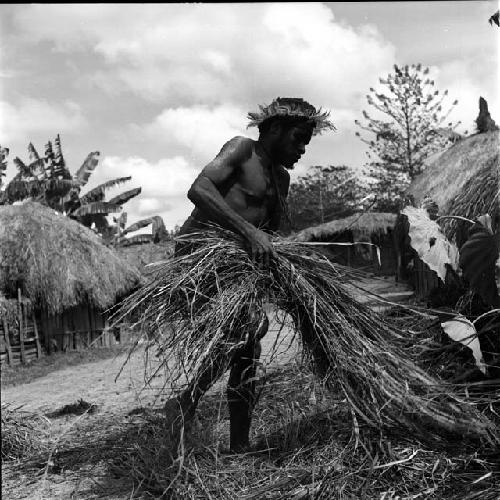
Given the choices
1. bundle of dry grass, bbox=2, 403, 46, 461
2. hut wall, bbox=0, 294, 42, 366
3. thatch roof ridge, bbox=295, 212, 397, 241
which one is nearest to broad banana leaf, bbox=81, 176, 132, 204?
thatch roof ridge, bbox=295, 212, 397, 241

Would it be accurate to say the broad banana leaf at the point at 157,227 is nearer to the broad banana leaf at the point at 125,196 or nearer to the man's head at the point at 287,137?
the broad banana leaf at the point at 125,196

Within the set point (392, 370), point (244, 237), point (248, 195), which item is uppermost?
point (248, 195)

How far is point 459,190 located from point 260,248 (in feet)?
12.5

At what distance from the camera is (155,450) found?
2766 mm

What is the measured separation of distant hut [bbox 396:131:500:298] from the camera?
3.99 metres

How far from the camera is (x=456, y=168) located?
759 cm

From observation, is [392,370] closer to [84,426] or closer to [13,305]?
[84,426]

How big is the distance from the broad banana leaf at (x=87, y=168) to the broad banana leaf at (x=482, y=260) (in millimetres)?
15619

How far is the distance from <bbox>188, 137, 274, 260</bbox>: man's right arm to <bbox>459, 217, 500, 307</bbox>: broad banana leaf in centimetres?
110

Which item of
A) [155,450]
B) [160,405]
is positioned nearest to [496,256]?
[155,450]

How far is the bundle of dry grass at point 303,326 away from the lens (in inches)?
99.2

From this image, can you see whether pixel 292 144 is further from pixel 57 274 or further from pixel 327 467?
pixel 57 274

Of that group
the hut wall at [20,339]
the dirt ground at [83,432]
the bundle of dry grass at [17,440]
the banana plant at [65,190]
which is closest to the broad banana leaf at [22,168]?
the banana plant at [65,190]

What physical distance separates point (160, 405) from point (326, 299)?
2610 mm
